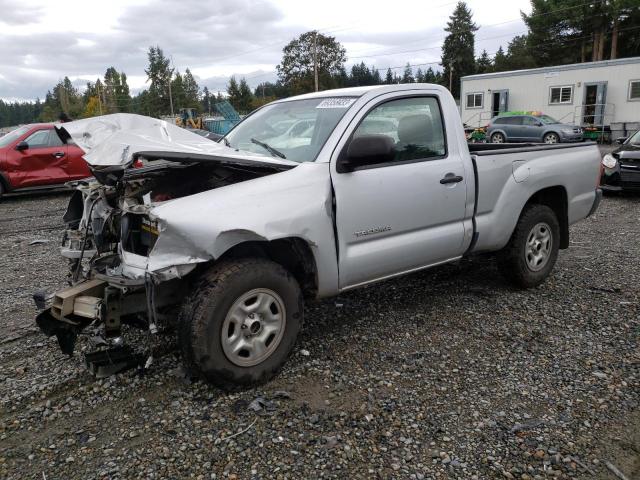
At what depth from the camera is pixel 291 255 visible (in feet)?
12.2

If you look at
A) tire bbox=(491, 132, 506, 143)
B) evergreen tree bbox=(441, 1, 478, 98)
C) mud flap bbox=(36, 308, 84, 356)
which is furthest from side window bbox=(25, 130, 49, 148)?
evergreen tree bbox=(441, 1, 478, 98)

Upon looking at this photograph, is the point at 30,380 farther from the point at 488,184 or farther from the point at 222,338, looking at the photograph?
the point at 488,184

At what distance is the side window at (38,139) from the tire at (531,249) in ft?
34.0

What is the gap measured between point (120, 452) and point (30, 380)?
1201 millimetres

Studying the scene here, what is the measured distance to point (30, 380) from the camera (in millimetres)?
3604

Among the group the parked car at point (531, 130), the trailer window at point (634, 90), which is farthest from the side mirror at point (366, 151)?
the trailer window at point (634, 90)

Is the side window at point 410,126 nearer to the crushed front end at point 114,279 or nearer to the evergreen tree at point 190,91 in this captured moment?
the crushed front end at point 114,279

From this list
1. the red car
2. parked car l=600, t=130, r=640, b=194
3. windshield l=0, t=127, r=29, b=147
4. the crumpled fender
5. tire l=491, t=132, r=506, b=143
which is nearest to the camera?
the crumpled fender

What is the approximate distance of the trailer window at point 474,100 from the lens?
3406cm

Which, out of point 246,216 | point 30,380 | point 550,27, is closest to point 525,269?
point 246,216

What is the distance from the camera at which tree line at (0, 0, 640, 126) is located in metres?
46.3

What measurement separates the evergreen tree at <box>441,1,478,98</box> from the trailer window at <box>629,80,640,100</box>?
142 feet

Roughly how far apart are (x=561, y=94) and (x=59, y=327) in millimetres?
31904

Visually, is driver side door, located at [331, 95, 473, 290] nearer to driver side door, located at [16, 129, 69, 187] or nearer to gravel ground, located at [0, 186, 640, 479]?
gravel ground, located at [0, 186, 640, 479]
